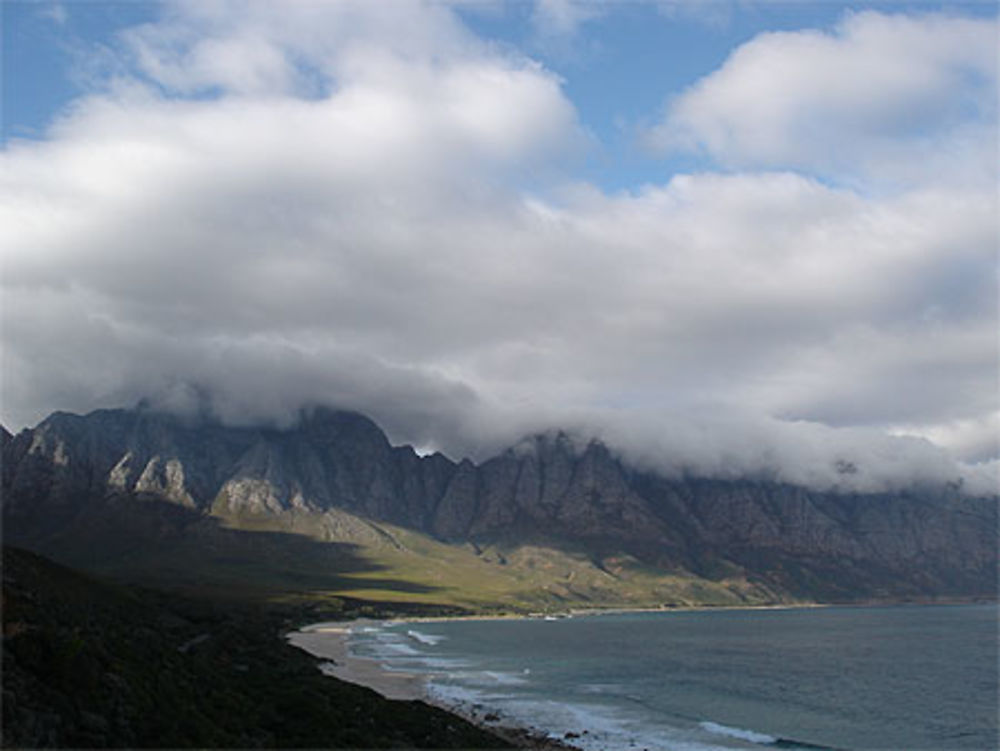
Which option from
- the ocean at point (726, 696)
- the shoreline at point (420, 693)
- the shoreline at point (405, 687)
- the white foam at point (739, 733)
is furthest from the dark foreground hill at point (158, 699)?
the white foam at point (739, 733)

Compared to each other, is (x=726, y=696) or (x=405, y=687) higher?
(x=405, y=687)

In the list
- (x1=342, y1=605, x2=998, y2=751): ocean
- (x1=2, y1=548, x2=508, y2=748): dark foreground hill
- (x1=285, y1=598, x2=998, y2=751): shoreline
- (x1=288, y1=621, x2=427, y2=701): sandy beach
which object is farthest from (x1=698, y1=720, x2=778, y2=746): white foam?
(x1=288, y1=621, x2=427, y2=701): sandy beach

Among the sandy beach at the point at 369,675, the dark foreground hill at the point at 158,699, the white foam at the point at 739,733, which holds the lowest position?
the sandy beach at the point at 369,675

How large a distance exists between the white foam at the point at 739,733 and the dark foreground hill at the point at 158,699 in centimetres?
3377

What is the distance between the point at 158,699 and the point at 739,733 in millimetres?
73789

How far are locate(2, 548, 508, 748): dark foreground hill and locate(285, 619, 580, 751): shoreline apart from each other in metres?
6.14

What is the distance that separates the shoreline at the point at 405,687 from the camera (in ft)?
A: 263

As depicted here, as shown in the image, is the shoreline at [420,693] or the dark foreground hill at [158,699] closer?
the dark foreground hill at [158,699]

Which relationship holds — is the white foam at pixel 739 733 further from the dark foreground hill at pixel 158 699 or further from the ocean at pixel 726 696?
the dark foreground hill at pixel 158 699

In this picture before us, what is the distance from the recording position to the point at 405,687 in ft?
388

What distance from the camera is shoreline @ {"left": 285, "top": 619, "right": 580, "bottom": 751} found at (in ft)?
263

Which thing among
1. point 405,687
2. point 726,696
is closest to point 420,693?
point 405,687

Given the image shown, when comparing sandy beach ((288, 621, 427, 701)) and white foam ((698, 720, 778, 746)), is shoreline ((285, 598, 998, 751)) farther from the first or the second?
white foam ((698, 720, 778, 746))

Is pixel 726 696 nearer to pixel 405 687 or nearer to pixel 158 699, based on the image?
pixel 405 687
